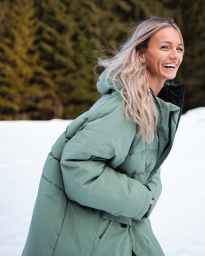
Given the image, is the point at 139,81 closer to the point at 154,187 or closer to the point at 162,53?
the point at 162,53

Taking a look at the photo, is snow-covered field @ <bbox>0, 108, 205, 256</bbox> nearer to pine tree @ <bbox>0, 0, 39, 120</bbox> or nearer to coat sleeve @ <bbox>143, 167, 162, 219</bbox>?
coat sleeve @ <bbox>143, 167, 162, 219</bbox>

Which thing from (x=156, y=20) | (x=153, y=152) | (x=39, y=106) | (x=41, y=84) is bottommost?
(x=39, y=106)

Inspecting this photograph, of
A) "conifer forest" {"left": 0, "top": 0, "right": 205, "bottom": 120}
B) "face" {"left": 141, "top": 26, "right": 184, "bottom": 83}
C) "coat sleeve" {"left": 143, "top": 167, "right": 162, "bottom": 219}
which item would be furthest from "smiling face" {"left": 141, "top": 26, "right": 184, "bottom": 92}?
"conifer forest" {"left": 0, "top": 0, "right": 205, "bottom": 120}

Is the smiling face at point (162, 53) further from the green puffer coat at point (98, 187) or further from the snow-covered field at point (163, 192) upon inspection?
the snow-covered field at point (163, 192)

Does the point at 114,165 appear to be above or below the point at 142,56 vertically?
below

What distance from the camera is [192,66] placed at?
1733 centimetres

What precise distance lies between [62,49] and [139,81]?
1581 centimetres

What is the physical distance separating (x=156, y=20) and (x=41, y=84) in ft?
50.9

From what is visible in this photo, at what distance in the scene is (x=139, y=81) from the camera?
3.61 feet

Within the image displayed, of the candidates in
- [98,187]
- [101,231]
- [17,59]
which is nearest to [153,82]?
[98,187]

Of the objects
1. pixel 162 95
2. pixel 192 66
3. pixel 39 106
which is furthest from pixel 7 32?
pixel 162 95

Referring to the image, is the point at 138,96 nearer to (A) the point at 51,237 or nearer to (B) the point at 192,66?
(A) the point at 51,237

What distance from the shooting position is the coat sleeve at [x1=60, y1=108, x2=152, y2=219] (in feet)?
3.08

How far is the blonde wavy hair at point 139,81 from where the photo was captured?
1.02 meters
